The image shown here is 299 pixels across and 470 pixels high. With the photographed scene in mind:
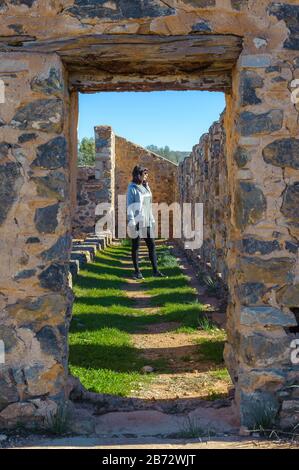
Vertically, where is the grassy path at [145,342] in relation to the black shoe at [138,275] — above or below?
below

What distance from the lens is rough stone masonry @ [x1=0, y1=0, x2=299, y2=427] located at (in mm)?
3648

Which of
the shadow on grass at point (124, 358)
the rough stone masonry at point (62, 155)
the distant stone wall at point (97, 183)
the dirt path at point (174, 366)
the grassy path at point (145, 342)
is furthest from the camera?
the distant stone wall at point (97, 183)

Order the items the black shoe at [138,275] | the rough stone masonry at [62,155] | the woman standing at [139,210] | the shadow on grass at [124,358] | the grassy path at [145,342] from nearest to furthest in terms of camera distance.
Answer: the rough stone masonry at [62,155] → the grassy path at [145,342] → the shadow on grass at [124,358] → the woman standing at [139,210] → the black shoe at [138,275]

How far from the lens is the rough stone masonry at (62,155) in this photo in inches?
144

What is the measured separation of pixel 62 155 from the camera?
3.74 metres

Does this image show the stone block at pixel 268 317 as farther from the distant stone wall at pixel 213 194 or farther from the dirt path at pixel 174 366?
the distant stone wall at pixel 213 194

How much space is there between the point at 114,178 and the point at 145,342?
569 inches

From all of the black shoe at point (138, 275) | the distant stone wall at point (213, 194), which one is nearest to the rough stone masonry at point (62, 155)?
the distant stone wall at point (213, 194)

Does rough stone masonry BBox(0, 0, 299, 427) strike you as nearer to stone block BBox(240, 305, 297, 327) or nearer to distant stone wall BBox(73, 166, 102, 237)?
stone block BBox(240, 305, 297, 327)

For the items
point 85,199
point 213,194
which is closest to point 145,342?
point 213,194

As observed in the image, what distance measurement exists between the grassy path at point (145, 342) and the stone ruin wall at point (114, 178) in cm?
803

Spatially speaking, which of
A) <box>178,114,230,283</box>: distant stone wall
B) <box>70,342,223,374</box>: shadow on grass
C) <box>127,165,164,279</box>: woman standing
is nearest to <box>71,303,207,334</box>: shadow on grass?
<box>70,342,223,374</box>: shadow on grass

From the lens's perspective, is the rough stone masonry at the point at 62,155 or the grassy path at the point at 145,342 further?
the grassy path at the point at 145,342

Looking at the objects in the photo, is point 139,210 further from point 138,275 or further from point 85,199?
point 85,199
